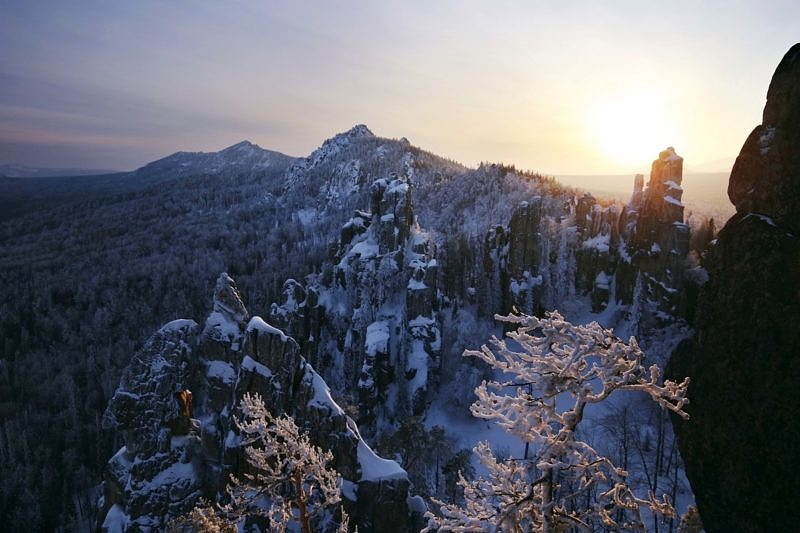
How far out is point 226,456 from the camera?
19359 mm

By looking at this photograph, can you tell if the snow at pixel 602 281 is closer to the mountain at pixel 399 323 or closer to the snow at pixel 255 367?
the mountain at pixel 399 323

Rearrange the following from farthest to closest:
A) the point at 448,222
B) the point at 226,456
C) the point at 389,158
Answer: the point at 389,158 < the point at 448,222 < the point at 226,456

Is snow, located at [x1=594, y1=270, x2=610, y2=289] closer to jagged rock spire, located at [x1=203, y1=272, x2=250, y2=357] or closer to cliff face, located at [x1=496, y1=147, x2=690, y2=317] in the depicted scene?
cliff face, located at [x1=496, y1=147, x2=690, y2=317]

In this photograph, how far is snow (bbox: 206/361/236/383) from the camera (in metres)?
22.4

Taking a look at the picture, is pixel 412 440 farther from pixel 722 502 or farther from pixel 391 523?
pixel 722 502

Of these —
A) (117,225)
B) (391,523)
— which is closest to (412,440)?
(391,523)

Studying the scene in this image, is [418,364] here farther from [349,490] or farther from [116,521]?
[116,521]

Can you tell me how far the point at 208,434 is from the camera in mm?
21094

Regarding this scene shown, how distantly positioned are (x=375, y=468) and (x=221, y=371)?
964 centimetres

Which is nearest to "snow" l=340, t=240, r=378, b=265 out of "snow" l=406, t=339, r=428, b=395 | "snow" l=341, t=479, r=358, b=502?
"snow" l=406, t=339, r=428, b=395

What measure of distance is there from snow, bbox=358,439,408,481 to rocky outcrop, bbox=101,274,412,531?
0.05 m

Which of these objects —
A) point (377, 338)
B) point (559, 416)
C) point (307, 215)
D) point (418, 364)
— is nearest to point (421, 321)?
point (418, 364)

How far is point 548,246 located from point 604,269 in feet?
27.4

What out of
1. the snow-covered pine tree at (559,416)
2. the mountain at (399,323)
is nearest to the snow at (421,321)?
the mountain at (399,323)
